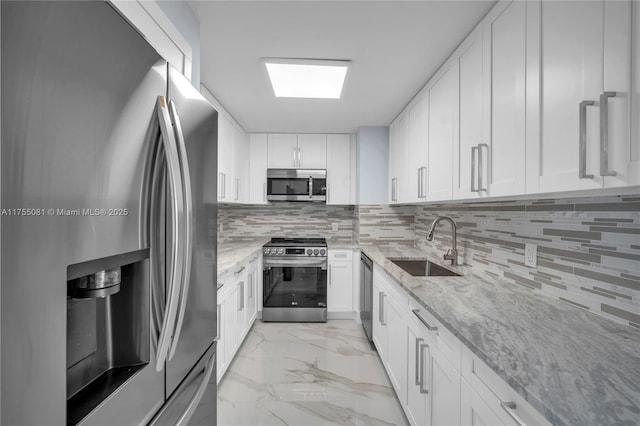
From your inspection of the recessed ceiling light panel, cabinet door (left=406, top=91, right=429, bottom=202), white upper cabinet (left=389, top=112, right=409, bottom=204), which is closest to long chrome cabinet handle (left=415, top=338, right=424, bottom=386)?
cabinet door (left=406, top=91, right=429, bottom=202)

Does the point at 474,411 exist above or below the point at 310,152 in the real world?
below

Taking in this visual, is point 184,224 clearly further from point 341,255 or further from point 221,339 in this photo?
point 341,255

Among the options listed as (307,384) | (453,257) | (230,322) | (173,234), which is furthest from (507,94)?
(230,322)

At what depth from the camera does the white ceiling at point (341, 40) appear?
1540 millimetres

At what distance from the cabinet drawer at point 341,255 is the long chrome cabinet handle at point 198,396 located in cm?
257

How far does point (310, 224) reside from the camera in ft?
14.4

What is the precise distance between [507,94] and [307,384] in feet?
7.35

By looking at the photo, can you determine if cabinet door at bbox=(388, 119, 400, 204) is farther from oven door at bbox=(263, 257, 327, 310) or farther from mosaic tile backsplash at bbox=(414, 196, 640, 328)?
mosaic tile backsplash at bbox=(414, 196, 640, 328)

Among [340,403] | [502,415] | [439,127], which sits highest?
[439,127]

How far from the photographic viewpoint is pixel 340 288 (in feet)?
12.2

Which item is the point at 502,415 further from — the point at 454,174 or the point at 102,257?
the point at 454,174

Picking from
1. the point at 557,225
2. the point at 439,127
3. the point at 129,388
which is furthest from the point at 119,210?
the point at 439,127

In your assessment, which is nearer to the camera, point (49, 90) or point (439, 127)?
point (49, 90)

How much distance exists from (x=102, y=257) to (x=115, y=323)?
248 mm
